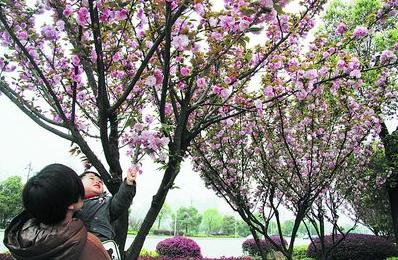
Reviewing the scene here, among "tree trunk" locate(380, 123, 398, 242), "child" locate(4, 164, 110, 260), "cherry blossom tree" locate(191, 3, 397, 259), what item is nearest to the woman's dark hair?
"child" locate(4, 164, 110, 260)

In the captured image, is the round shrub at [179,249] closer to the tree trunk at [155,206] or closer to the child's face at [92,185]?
the tree trunk at [155,206]

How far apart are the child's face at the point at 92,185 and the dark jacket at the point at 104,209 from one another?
0.22 feet

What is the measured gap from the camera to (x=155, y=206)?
2936mm

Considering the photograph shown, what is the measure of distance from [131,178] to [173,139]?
1.05 meters

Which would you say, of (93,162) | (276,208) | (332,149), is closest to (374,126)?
(332,149)

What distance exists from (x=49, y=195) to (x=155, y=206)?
1.61 meters

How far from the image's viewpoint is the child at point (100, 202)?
216cm

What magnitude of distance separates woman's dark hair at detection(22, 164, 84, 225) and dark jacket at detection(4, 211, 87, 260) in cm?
4

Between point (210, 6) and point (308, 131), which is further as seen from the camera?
point (308, 131)

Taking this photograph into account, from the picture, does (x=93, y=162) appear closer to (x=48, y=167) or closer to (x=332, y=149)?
(x=48, y=167)

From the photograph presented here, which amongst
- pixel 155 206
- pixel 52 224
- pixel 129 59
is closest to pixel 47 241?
pixel 52 224

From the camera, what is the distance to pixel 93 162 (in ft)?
9.48

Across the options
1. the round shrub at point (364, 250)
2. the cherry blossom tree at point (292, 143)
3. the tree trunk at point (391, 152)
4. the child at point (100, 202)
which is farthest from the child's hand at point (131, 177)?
the round shrub at point (364, 250)

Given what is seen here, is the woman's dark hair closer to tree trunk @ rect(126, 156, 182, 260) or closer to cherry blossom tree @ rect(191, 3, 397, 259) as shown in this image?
tree trunk @ rect(126, 156, 182, 260)
